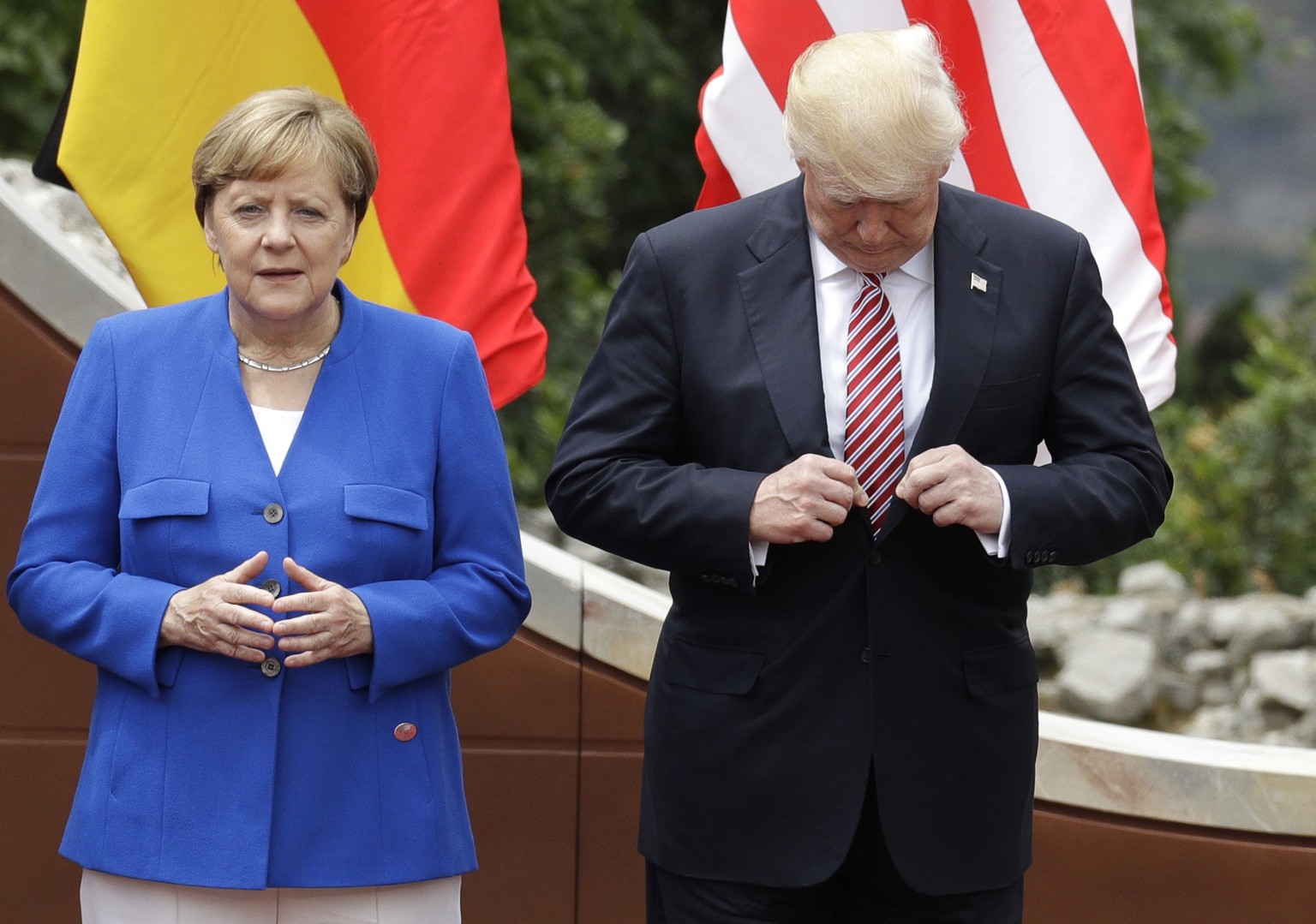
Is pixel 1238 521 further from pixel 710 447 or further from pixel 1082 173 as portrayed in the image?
pixel 710 447

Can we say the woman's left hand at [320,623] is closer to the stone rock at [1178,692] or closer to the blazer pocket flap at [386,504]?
the blazer pocket flap at [386,504]

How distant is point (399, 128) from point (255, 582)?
1.51 m

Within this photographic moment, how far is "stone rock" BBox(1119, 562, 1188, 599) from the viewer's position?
265 inches

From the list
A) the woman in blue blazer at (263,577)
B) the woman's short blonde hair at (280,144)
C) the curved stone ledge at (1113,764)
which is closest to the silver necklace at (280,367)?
the woman in blue blazer at (263,577)

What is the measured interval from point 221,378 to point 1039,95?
81.4 inches

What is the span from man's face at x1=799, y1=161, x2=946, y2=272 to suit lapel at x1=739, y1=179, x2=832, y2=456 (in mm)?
54

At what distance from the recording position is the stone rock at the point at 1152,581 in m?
6.72

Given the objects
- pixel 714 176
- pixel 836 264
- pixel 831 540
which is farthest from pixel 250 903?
pixel 714 176

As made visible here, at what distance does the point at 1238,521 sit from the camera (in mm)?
7605

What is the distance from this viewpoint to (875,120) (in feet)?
7.50

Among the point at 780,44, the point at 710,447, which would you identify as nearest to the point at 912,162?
the point at 710,447

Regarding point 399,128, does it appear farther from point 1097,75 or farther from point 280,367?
point 1097,75

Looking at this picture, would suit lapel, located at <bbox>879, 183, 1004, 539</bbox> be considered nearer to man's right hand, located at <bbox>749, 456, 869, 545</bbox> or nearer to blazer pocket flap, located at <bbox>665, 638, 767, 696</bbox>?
man's right hand, located at <bbox>749, 456, 869, 545</bbox>

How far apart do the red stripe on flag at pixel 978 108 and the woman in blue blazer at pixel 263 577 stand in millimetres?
1723
